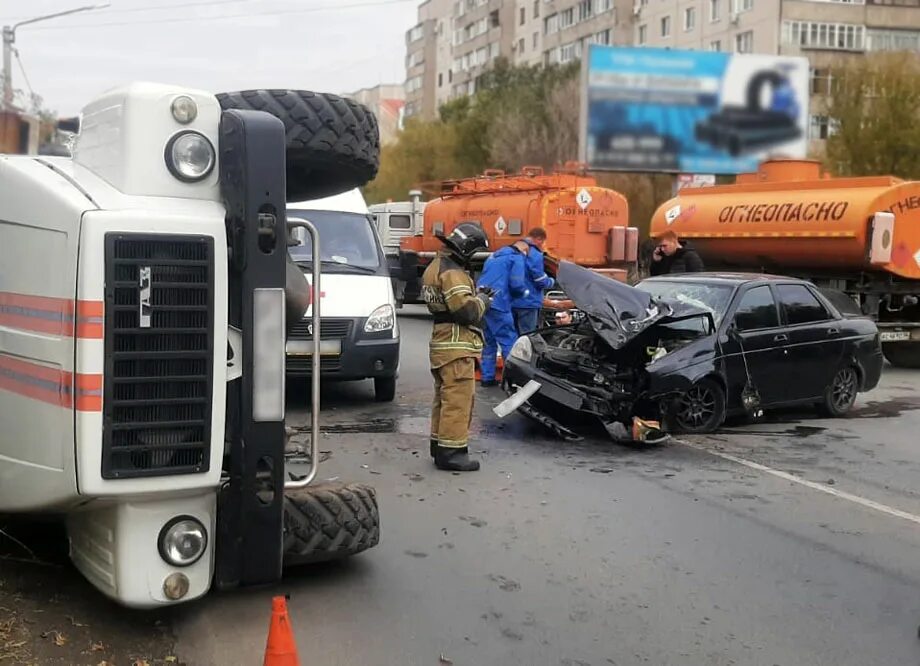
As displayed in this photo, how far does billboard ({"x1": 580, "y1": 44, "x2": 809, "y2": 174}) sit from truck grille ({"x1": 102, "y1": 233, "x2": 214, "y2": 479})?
29.0 metres

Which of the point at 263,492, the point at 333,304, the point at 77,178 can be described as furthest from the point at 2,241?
the point at 333,304

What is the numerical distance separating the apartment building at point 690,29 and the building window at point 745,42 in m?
0.05

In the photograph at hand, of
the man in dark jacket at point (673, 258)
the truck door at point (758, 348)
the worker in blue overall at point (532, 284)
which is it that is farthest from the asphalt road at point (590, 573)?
the man in dark jacket at point (673, 258)

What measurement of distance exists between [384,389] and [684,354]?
3.13 metres

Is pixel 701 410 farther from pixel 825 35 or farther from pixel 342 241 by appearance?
pixel 825 35

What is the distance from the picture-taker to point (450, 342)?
278 inches

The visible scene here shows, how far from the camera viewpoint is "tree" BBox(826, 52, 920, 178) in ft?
97.3

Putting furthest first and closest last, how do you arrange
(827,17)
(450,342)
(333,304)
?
(827,17)
(333,304)
(450,342)

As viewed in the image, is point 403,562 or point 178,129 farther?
point 403,562

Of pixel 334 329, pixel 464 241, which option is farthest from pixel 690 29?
pixel 464 241

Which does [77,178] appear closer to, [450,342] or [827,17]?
[450,342]

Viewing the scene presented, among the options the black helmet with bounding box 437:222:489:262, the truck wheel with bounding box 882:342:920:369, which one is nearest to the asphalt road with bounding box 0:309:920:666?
the black helmet with bounding box 437:222:489:262

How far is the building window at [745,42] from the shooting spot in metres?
46.9

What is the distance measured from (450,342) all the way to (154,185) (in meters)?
3.68
